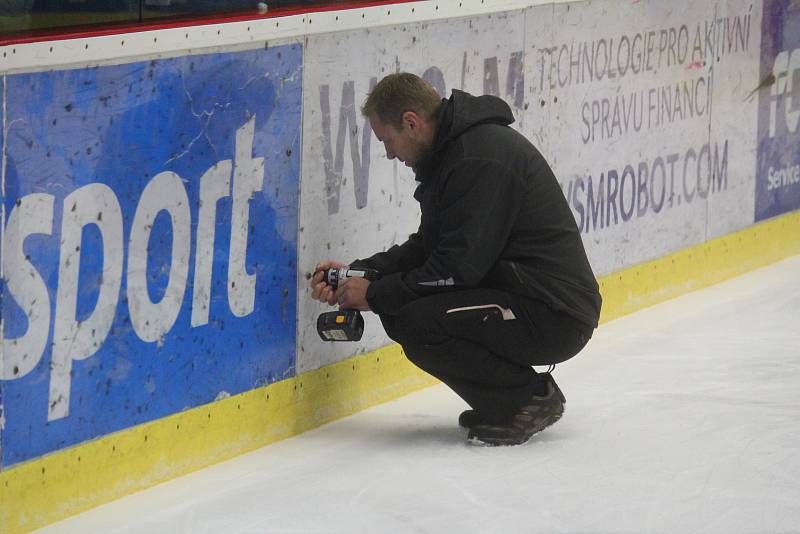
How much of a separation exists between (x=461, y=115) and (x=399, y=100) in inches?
7.6

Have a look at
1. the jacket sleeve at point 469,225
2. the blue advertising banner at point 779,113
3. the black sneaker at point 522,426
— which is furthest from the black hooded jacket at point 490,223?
the blue advertising banner at point 779,113

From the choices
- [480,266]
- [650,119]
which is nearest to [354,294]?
[480,266]

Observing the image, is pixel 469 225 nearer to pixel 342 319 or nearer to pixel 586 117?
pixel 342 319

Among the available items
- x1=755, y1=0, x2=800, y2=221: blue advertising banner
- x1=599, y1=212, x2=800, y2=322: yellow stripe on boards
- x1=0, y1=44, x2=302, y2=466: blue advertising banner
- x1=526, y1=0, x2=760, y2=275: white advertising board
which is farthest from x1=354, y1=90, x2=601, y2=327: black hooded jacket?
x1=755, y1=0, x2=800, y2=221: blue advertising banner

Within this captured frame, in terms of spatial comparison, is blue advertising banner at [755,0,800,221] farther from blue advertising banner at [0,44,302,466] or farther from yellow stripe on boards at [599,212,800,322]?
blue advertising banner at [0,44,302,466]

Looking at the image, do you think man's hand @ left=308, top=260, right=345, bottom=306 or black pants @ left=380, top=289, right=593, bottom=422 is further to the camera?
man's hand @ left=308, top=260, right=345, bottom=306

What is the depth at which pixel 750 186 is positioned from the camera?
7859 mm

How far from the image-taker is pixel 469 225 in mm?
4641

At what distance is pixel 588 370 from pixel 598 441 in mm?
956

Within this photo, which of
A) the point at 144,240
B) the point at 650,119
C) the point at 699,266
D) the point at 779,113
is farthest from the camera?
the point at 779,113

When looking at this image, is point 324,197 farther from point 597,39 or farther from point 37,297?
point 597,39

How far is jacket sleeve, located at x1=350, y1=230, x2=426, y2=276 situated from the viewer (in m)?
5.04

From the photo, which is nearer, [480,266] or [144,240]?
[144,240]

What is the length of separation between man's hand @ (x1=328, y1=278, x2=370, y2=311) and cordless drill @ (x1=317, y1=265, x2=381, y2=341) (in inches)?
0.9
